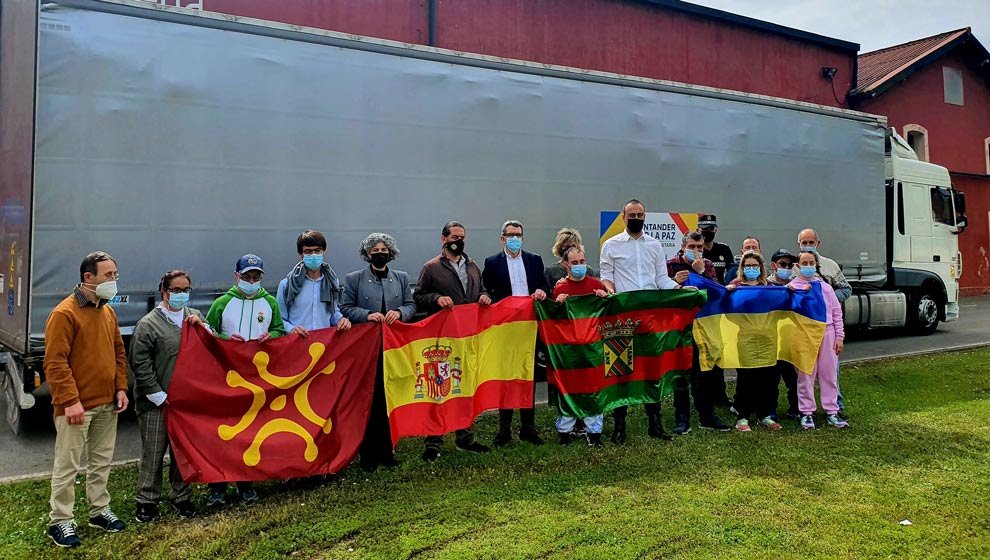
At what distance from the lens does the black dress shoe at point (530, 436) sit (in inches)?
230

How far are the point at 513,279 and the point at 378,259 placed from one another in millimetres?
1349

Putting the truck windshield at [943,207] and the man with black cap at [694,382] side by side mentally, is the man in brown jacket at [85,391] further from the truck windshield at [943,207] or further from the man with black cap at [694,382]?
the truck windshield at [943,207]

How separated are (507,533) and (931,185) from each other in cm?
1252

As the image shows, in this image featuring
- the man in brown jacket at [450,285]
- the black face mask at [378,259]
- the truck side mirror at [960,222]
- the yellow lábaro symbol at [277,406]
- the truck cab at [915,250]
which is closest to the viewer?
the yellow lábaro symbol at [277,406]

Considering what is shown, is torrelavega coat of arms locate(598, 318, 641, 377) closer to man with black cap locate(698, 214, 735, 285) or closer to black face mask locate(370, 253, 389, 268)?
man with black cap locate(698, 214, 735, 285)

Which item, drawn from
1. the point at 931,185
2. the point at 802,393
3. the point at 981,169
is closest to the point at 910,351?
the point at 931,185

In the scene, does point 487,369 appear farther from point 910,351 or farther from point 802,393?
point 910,351

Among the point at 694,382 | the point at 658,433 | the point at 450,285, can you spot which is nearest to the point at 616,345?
the point at 658,433

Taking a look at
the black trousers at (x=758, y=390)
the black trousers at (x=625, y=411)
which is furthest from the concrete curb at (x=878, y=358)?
the black trousers at (x=758, y=390)

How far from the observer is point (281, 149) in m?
6.56

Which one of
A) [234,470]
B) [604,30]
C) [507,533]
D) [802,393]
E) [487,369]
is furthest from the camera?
[604,30]

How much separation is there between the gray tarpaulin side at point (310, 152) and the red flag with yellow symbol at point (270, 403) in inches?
73.3

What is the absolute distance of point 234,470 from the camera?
4523 millimetres

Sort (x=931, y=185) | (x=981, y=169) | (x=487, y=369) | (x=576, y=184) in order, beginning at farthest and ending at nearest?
(x=981, y=169)
(x=931, y=185)
(x=576, y=184)
(x=487, y=369)
